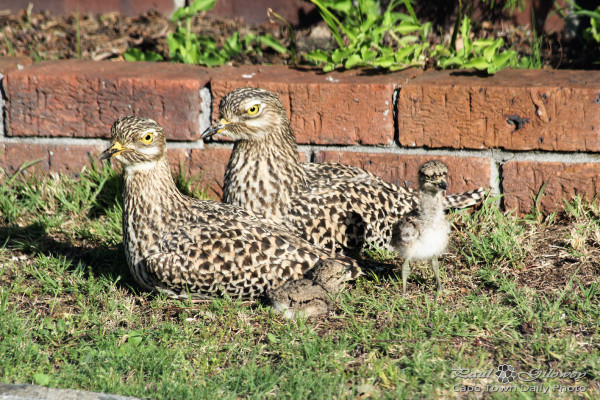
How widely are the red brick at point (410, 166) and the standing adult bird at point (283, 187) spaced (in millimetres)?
355

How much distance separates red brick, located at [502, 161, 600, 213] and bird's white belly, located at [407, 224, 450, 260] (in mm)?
1058

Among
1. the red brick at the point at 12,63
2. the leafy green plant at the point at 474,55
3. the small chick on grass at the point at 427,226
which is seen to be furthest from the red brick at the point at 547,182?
the red brick at the point at 12,63

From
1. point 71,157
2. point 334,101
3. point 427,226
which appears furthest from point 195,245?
point 71,157

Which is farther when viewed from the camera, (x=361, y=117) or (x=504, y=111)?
(x=361, y=117)

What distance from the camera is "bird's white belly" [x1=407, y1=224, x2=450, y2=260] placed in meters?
4.05

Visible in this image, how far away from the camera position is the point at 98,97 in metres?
5.30

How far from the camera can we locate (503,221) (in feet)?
15.8

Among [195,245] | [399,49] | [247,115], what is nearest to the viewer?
[195,245]

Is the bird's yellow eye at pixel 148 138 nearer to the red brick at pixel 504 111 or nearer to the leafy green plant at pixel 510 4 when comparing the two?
the red brick at pixel 504 111

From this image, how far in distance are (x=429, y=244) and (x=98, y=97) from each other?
8.80 feet

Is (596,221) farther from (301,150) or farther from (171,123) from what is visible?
(171,123)

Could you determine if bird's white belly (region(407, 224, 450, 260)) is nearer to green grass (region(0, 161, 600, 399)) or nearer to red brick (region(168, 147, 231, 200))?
green grass (region(0, 161, 600, 399))

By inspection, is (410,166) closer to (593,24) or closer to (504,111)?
(504,111)

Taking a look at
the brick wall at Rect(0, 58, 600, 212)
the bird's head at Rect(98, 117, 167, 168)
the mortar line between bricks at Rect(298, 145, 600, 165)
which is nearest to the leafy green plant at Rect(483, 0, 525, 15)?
the brick wall at Rect(0, 58, 600, 212)
